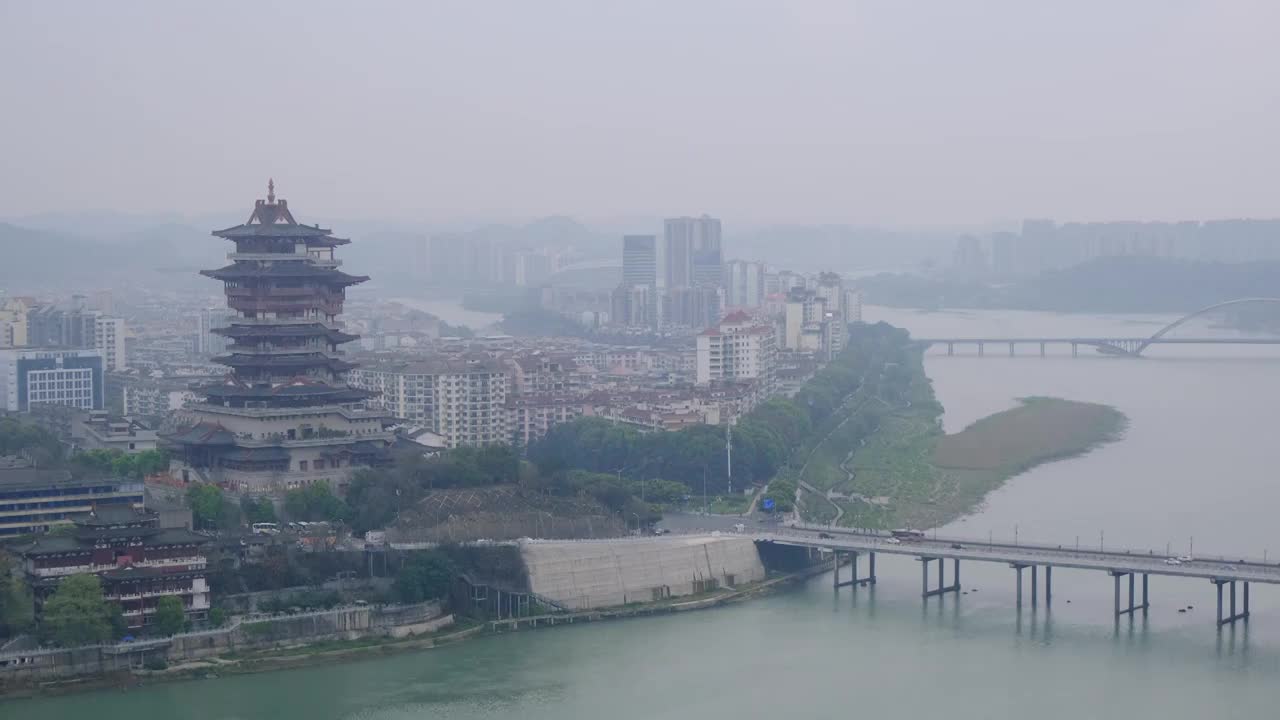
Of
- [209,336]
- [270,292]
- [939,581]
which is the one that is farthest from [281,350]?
[209,336]

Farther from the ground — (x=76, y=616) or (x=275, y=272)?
(x=275, y=272)

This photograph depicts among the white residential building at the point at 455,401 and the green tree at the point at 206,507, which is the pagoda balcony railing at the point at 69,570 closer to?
the green tree at the point at 206,507

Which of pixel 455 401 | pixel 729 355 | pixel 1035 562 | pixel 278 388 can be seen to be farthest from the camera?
pixel 729 355

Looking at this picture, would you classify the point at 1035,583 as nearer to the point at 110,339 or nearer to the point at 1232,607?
the point at 1232,607

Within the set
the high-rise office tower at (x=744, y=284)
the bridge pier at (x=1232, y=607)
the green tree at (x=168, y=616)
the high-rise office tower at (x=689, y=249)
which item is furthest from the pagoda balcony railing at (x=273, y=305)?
the high-rise office tower at (x=689, y=249)

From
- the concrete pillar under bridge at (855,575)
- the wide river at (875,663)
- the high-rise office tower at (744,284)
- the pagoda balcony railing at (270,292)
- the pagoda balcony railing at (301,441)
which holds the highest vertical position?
the high-rise office tower at (744,284)

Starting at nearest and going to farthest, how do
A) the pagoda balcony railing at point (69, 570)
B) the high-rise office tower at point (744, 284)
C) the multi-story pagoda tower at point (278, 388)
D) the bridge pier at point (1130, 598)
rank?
the pagoda balcony railing at point (69, 570)
the bridge pier at point (1130, 598)
the multi-story pagoda tower at point (278, 388)
the high-rise office tower at point (744, 284)

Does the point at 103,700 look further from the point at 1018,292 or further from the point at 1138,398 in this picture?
the point at 1018,292

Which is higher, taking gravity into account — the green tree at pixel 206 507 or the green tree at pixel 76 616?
the green tree at pixel 206 507
